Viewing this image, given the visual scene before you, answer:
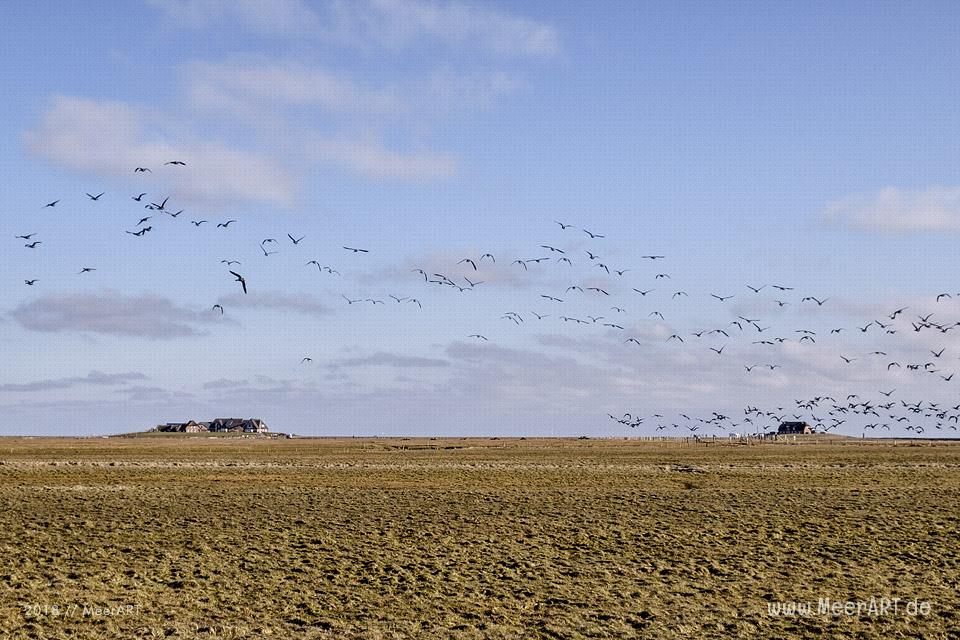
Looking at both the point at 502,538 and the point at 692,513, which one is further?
the point at 692,513

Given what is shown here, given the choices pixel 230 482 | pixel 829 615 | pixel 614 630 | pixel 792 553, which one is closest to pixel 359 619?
pixel 614 630

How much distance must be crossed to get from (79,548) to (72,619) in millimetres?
8345

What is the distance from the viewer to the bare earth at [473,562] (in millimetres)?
15602

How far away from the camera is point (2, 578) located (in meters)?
18.8

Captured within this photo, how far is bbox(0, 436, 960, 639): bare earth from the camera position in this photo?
614 inches

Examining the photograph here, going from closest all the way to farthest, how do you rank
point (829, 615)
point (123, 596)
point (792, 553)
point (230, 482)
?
1. point (829, 615)
2. point (123, 596)
3. point (792, 553)
4. point (230, 482)

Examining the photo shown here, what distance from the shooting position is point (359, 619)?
1584 cm

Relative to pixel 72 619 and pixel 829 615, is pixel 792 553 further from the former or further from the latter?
pixel 72 619

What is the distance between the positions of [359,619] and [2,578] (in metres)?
8.56

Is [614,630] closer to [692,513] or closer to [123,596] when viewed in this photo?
[123,596]

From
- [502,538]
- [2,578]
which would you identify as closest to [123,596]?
[2,578]

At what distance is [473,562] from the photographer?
2159 centimetres

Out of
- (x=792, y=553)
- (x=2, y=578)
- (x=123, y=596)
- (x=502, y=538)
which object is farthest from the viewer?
(x=502, y=538)

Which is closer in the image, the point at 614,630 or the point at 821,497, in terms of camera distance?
the point at 614,630
